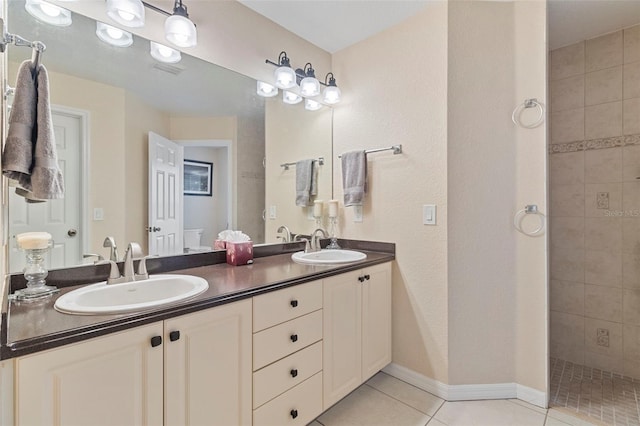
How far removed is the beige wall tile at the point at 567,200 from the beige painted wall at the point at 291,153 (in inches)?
68.1

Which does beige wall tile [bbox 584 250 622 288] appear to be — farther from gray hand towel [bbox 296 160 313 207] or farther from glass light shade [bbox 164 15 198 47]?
glass light shade [bbox 164 15 198 47]

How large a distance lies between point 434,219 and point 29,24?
85.3 inches

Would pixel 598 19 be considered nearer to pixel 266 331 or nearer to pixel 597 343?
pixel 597 343

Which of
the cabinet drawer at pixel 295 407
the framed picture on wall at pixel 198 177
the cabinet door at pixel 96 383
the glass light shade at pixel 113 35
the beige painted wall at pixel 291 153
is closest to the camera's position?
the cabinet door at pixel 96 383

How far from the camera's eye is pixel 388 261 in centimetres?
208

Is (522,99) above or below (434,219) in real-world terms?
above

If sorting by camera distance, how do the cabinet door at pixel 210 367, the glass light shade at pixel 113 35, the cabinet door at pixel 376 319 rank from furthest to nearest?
the cabinet door at pixel 376 319, the glass light shade at pixel 113 35, the cabinet door at pixel 210 367

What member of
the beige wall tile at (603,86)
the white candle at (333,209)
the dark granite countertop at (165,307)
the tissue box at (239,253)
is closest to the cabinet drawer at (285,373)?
the dark granite countertop at (165,307)

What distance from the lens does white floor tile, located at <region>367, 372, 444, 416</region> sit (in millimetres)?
1817

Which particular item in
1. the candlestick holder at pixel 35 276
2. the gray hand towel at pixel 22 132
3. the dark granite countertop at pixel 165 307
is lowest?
the dark granite countertop at pixel 165 307

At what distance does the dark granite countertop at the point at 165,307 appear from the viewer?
2.69 ft

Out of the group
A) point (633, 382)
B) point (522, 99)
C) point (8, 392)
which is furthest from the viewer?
point (633, 382)

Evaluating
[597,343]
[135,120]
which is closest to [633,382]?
[597,343]

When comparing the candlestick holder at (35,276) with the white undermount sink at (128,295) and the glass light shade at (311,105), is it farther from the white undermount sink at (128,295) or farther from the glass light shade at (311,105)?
the glass light shade at (311,105)
